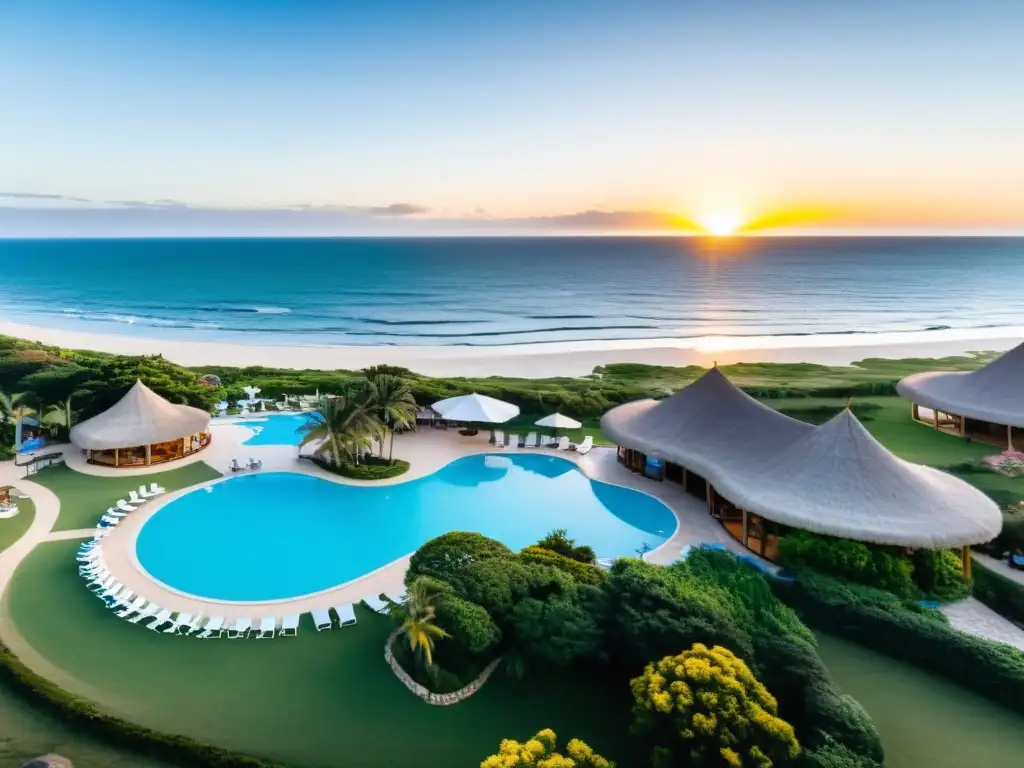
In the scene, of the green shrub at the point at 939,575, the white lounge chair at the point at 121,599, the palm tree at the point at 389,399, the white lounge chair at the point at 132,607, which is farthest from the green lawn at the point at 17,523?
the green shrub at the point at 939,575

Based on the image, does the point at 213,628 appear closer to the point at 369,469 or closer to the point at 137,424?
the point at 369,469

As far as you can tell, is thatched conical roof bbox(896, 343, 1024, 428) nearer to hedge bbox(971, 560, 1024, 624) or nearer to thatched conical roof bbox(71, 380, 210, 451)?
hedge bbox(971, 560, 1024, 624)

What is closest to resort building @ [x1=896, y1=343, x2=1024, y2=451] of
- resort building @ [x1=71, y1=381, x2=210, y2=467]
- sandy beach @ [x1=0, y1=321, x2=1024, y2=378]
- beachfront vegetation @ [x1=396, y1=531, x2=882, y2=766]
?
beachfront vegetation @ [x1=396, y1=531, x2=882, y2=766]

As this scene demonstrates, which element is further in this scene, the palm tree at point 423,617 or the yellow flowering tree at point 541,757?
the palm tree at point 423,617

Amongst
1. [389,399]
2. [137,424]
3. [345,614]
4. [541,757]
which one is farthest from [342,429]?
[541,757]

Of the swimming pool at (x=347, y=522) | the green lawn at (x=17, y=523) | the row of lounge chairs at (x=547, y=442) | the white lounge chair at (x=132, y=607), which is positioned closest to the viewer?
the white lounge chair at (x=132, y=607)

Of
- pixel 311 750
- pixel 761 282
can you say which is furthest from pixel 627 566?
pixel 761 282

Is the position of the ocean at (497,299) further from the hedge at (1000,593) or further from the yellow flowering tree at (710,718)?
the yellow flowering tree at (710,718)
